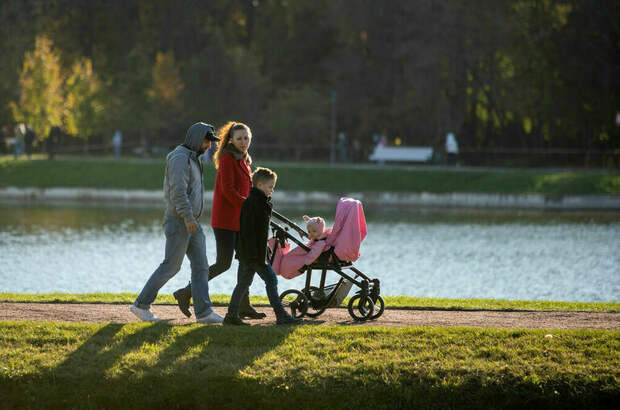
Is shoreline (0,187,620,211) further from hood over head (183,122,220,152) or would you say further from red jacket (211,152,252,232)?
hood over head (183,122,220,152)

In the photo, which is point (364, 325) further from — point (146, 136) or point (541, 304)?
point (146, 136)

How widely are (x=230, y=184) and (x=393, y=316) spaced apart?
2576 millimetres

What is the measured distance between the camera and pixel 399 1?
5538 cm

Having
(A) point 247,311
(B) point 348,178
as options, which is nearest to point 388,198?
(B) point 348,178

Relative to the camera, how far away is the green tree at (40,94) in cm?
5312

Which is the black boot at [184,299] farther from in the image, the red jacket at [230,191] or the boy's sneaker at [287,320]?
the boy's sneaker at [287,320]

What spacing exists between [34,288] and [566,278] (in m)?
11.2

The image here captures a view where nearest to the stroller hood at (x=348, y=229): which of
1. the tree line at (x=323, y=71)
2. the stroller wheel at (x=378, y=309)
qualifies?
the stroller wheel at (x=378, y=309)

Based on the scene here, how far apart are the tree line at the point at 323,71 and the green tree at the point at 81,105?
0.33ft

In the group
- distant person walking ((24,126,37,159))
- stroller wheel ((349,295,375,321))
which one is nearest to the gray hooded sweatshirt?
stroller wheel ((349,295,375,321))

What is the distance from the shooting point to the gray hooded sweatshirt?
30.2 ft

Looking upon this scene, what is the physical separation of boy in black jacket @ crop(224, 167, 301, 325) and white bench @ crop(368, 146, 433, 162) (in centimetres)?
4166

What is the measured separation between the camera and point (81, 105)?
57.3 m

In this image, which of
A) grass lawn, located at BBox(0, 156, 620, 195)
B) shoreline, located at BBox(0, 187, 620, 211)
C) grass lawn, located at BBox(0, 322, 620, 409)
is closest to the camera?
grass lawn, located at BBox(0, 322, 620, 409)
